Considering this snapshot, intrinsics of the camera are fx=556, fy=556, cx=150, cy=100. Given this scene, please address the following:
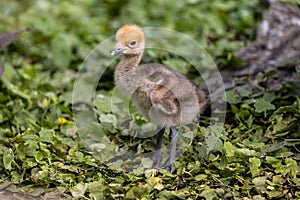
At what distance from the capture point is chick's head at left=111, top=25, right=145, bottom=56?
12.9ft

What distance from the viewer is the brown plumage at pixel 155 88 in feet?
12.5

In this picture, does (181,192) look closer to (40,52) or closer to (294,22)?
(294,22)

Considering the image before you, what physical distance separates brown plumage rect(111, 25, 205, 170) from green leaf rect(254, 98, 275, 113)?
541mm

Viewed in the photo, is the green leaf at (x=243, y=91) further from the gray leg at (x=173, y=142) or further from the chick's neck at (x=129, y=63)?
the chick's neck at (x=129, y=63)

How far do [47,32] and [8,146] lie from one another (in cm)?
204

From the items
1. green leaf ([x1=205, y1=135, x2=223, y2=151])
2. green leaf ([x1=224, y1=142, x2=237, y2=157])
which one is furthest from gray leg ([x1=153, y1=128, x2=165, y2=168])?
green leaf ([x1=224, y1=142, x2=237, y2=157])

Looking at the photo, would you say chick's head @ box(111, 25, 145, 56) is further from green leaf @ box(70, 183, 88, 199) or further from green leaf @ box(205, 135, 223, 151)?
green leaf @ box(70, 183, 88, 199)

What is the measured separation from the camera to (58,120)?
15.0ft

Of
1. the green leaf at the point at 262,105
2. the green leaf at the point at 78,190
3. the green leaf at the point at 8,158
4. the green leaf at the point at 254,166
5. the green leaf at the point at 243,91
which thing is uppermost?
the green leaf at the point at 243,91

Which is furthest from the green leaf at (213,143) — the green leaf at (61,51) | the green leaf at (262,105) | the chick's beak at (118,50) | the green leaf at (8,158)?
the green leaf at (61,51)

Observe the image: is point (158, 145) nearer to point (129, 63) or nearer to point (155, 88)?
point (155, 88)

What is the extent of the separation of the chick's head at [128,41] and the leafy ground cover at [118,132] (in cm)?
71

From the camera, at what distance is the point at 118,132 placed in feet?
14.3

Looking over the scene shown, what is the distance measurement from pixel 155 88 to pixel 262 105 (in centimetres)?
99
